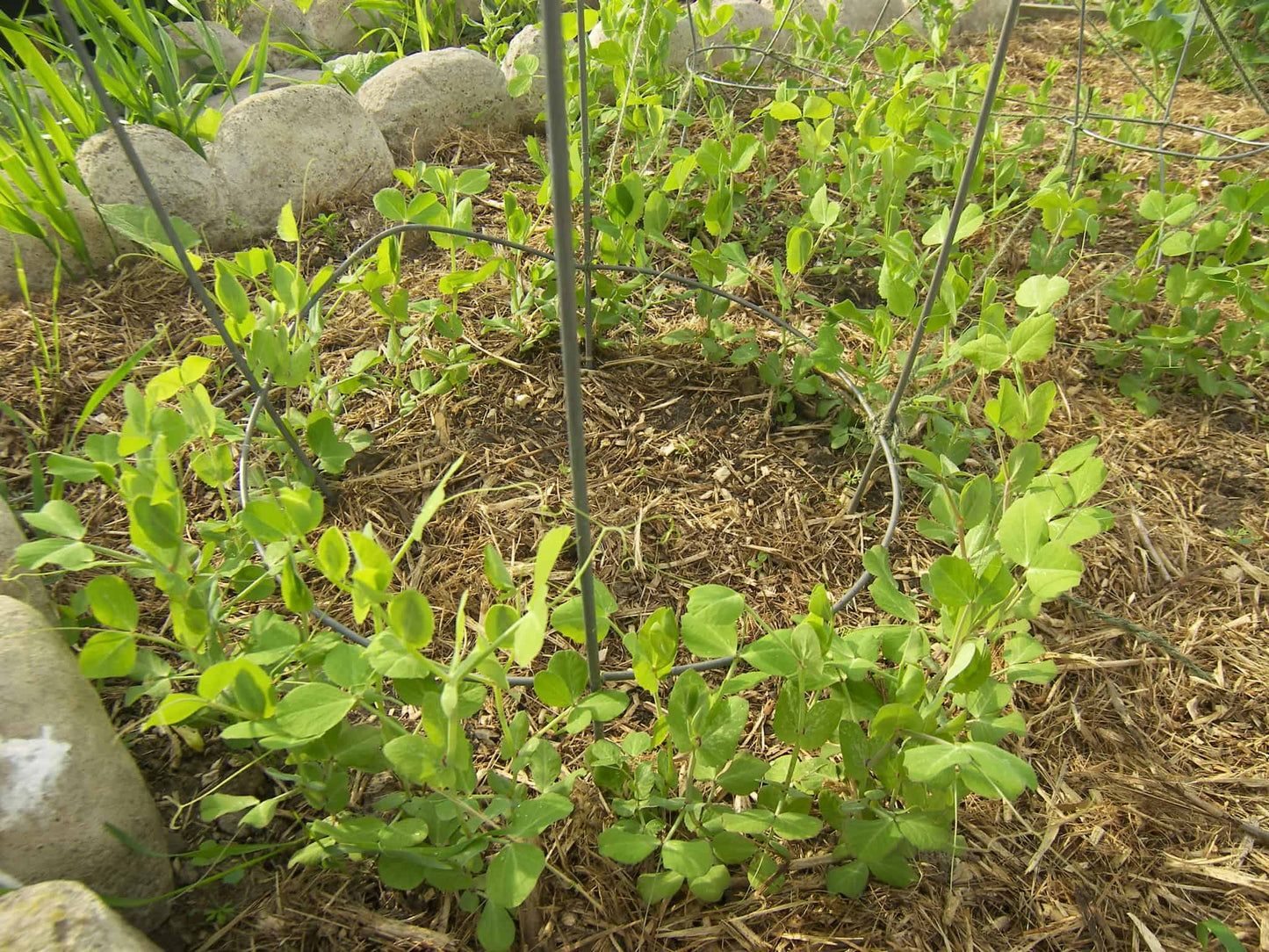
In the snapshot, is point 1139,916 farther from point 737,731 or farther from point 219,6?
point 219,6

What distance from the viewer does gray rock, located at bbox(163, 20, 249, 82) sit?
2168mm

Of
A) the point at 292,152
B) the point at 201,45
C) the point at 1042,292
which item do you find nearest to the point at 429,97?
the point at 292,152

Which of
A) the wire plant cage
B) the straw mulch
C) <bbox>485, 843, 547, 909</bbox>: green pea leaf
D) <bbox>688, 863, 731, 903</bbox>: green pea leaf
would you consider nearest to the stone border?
the straw mulch

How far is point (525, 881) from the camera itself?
0.70m

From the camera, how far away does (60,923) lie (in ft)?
2.03

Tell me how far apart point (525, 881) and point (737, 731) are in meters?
0.22

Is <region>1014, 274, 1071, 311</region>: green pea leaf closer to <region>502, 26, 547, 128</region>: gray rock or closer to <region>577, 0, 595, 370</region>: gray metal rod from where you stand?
<region>577, 0, 595, 370</region>: gray metal rod

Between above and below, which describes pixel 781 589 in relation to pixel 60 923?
below

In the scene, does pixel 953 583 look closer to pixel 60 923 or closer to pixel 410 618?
pixel 410 618

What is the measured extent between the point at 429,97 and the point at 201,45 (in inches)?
32.3

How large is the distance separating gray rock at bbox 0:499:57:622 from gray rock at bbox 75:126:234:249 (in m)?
0.75

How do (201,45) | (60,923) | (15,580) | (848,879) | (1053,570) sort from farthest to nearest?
1. (201,45)
2. (15,580)
3. (848,879)
4. (1053,570)
5. (60,923)

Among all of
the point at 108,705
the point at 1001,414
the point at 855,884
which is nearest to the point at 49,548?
the point at 108,705

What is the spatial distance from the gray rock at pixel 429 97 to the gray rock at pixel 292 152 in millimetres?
132
